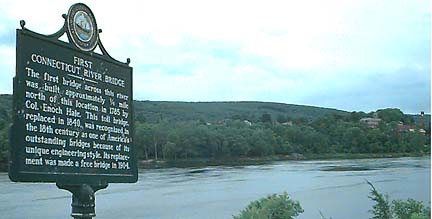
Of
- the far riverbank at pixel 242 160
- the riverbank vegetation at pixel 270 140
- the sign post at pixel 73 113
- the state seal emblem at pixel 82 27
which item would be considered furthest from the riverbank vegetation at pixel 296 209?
the far riverbank at pixel 242 160

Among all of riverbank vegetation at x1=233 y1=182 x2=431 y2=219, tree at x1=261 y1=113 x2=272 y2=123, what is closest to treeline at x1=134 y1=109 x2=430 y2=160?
tree at x1=261 y1=113 x2=272 y2=123

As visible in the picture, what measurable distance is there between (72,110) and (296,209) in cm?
209

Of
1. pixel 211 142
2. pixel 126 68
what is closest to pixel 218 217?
pixel 126 68

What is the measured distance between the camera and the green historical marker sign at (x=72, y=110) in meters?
5.32

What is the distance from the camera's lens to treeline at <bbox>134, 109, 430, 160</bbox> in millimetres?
24536

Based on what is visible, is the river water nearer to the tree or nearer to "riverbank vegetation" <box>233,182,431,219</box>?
"riverbank vegetation" <box>233,182,431,219</box>

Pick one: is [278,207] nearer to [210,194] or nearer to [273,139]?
[210,194]

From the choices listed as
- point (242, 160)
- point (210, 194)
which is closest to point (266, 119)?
point (242, 160)

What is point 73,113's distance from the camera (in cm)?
582

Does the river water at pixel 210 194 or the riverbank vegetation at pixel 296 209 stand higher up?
the riverbank vegetation at pixel 296 209

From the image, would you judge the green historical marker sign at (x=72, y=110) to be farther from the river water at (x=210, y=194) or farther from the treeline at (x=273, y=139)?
the treeline at (x=273, y=139)

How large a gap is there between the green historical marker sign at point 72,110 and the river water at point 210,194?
17.1 ft

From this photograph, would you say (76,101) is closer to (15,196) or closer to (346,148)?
(15,196)

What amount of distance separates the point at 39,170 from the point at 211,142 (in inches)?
1005
